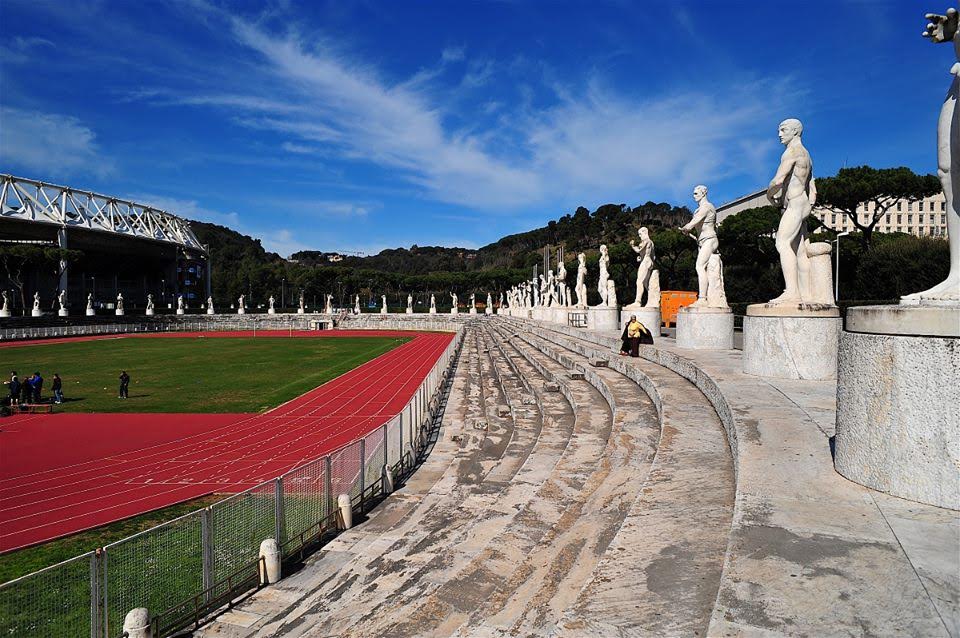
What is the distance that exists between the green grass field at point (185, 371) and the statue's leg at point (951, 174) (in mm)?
17404

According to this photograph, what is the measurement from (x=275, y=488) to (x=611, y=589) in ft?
13.7

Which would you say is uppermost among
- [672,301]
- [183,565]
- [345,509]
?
[672,301]

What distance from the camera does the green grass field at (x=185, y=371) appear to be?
1933 centimetres

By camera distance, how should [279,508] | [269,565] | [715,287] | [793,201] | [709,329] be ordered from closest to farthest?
[269,565], [279,508], [793,201], [709,329], [715,287]

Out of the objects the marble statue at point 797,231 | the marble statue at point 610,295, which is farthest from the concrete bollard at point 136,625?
the marble statue at point 610,295

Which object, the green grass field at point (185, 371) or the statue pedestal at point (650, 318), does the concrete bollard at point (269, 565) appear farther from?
the statue pedestal at point (650, 318)

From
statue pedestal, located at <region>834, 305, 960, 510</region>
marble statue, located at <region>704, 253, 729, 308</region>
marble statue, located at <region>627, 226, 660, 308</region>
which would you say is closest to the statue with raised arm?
marble statue, located at <region>627, 226, 660, 308</region>

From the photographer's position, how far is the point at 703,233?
15.0 m

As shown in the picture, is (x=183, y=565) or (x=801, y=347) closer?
(x=183, y=565)

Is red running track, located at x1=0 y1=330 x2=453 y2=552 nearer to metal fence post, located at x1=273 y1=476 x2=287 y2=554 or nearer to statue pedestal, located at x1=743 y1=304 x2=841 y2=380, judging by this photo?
metal fence post, located at x1=273 y1=476 x2=287 y2=554

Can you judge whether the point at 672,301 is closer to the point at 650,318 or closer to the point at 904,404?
the point at 650,318

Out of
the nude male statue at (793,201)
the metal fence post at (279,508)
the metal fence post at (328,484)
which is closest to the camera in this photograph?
the metal fence post at (279,508)

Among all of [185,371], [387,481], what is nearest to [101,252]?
[185,371]

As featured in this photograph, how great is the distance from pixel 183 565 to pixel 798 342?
8.49m
